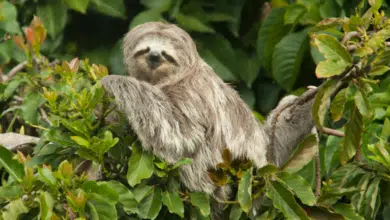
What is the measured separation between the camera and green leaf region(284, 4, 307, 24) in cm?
891

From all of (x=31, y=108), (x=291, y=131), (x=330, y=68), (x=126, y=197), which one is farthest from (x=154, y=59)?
(x=330, y=68)

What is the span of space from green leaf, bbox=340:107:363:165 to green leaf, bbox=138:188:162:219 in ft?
4.51

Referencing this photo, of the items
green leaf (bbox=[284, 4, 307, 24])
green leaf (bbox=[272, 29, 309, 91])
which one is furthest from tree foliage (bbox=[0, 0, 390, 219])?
Result: green leaf (bbox=[284, 4, 307, 24])

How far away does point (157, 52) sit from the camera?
7.53 m

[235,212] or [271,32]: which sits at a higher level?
[271,32]

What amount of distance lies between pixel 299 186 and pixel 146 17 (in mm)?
3935

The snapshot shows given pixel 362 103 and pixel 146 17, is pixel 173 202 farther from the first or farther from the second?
pixel 146 17

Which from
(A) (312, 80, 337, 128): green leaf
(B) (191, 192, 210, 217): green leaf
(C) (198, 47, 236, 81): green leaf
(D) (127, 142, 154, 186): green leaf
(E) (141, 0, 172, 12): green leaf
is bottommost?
(C) (198, 47, 236, 81): green leaf

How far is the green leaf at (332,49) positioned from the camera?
5602 mm

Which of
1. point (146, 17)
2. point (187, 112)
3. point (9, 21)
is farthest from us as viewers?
point (146, 17)

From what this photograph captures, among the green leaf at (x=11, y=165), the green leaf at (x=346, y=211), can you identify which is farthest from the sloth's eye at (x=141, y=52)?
the green leaf at (x=346, y=211)

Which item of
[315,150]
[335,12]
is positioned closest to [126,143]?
[315,150]

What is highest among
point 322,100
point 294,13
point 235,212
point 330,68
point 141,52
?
point 330,68

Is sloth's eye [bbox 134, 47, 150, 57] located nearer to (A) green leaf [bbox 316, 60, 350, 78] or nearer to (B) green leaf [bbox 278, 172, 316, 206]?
(B) green leaf [bbox 278, 172, 316, 206]
